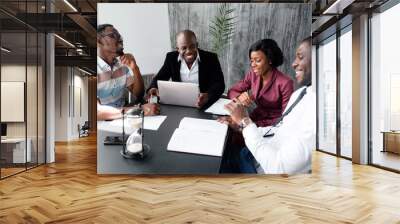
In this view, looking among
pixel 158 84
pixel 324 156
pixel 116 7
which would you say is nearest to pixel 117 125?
pixel 158 84

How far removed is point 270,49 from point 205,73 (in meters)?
1.12

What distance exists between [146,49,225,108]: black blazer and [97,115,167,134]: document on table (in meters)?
0.52

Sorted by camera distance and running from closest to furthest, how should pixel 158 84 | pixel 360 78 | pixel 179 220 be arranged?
pixel 179 220
pixel 158 84
pixel 360 78

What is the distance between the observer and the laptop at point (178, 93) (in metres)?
6.28

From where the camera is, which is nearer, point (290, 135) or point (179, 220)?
point (179, 220)

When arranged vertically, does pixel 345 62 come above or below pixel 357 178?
above


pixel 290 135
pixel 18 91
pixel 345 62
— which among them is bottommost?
pixel 290 135

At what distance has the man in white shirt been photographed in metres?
6.29

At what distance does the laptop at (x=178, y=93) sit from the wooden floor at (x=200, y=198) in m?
1.22

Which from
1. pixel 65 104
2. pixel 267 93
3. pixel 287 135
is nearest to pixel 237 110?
pixel 267 93

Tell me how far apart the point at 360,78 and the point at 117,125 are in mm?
5042

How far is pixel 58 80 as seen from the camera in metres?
15.6

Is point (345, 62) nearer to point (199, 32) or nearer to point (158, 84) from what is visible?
point (199, 32)

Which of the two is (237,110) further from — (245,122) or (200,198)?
(200,198)
